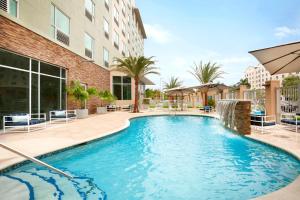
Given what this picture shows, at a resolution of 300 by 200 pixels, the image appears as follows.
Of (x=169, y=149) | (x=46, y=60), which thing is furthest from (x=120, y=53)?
(x=169, y=149)

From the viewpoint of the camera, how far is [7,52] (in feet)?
30.0

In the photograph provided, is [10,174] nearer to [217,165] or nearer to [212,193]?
[212,193]

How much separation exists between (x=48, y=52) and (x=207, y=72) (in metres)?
Result: 22.7

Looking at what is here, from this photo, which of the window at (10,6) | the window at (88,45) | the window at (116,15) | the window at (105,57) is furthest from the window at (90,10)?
the window at (10,6)

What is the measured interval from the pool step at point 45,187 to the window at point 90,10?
17.1 metres

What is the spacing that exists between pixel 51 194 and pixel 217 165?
407 cm

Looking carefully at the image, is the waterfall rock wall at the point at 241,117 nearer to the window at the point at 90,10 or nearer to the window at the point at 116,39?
the window at the point at 90,10

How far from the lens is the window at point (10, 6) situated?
29.3ft

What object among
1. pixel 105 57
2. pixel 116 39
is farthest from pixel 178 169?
pixel 116 39

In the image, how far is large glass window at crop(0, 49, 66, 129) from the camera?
909cm

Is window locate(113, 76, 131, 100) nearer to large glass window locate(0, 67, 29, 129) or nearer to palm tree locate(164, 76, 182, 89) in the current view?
large glass window locate(0, 67, 29, 129)

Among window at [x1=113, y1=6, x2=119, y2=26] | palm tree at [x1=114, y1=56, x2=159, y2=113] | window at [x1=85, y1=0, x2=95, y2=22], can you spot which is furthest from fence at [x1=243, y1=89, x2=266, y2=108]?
window at [x1=113, y1=6, x2=119, y2=26]

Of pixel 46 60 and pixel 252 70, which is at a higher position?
pixel 252 70

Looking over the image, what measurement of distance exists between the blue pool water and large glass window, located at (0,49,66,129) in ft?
16.5
